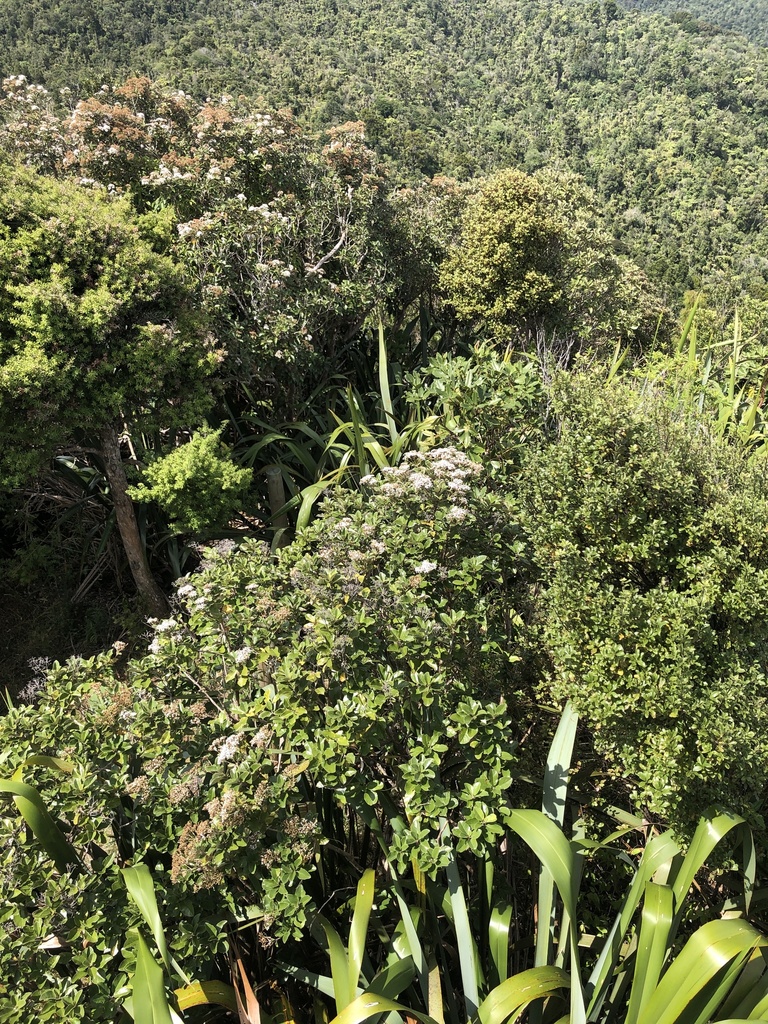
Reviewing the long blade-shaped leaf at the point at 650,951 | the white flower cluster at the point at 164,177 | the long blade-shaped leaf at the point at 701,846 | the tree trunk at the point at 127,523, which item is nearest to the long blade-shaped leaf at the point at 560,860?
the long blade-shaped leaf at the point at 650,951

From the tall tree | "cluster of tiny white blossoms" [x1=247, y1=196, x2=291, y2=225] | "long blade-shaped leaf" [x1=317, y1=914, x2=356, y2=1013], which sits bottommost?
"long blade-shaped leaf" [x1=317, y1=914, x2=356, y2=1013]

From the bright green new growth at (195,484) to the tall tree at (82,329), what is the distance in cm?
41

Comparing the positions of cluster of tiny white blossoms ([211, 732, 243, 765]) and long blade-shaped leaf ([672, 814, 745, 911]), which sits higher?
cluster of tiny white blossoms ([211, 732, 243, 765])

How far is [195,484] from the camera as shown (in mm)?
3994

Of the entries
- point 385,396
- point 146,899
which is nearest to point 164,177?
point 385,396

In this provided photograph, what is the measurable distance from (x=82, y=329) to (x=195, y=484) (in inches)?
47.8

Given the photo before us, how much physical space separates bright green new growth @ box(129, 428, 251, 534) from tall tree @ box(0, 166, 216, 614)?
1.35 ft

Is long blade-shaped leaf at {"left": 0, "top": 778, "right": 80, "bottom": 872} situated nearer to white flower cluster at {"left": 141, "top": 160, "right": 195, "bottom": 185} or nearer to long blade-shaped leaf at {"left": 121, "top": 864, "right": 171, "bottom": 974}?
long blade-shaped leaf at {"left": 121, "top": 864, "right": 171, "bottom": 974}

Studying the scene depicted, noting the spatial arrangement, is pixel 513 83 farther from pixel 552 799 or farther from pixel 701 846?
pixel 701 846

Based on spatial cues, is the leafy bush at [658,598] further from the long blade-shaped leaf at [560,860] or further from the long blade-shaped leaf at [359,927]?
the long blade-shaped leaf at [359,927]

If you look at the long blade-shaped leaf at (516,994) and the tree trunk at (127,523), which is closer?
the long blade-shaped leaf at (516,994)

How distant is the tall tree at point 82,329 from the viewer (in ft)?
12.0

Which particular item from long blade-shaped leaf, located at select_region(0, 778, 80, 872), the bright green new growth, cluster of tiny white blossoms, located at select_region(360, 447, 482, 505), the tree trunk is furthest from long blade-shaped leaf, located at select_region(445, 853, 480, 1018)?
the tree trunk

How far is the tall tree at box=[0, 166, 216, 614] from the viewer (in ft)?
12.0
